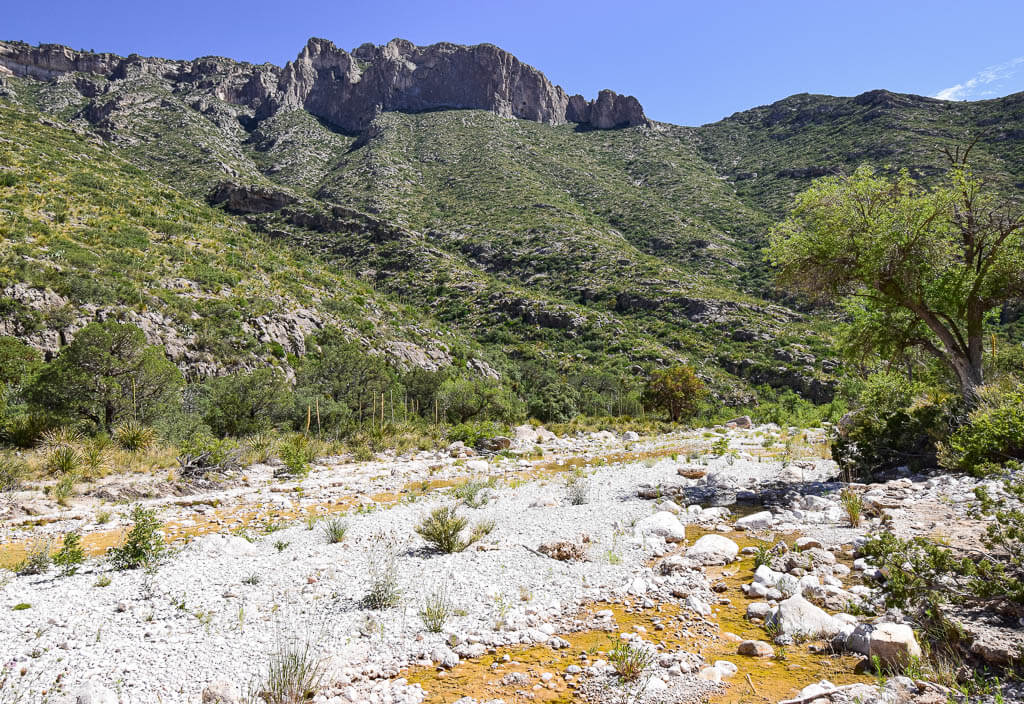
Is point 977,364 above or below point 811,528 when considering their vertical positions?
above

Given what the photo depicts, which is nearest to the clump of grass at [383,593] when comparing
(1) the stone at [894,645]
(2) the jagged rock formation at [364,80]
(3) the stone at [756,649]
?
(3) the stone at [756,649]

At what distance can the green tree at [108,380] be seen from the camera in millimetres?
14750

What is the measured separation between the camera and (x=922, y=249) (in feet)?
34.5

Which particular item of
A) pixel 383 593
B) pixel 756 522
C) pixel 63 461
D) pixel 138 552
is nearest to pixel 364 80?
pixel 63 461

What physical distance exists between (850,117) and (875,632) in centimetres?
10893

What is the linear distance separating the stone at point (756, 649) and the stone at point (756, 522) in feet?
13.2

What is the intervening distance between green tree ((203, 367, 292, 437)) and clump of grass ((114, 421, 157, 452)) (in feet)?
14.1

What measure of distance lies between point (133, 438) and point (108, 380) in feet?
9.71

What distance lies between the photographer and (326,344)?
33.1 m

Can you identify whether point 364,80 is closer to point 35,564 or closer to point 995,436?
point 35,564

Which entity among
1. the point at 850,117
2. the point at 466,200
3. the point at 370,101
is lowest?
the point at 466,200

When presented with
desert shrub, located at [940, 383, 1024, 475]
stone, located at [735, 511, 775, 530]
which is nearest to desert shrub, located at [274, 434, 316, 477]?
stone, located at [735, 511, 775, 530]

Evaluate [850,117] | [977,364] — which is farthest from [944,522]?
[850,117]

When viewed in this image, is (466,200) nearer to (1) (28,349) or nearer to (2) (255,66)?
(1) (28,349)
